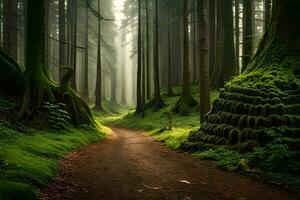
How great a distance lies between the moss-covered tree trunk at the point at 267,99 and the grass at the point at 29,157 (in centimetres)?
457

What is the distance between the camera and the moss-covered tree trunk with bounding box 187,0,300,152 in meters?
9.94

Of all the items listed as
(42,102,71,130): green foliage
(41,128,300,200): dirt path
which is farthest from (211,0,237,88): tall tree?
(41,128,300,200): dirt path

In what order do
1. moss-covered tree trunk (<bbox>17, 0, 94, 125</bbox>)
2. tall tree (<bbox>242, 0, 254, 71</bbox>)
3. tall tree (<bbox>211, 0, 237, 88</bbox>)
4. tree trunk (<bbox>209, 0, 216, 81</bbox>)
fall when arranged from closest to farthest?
moss-covered tree trunk (<bbox>17, 0, 94, 125</bbox>), tall tree (<bbox>242, 0, 254, 71</bbox>), tall tree (<bbox>211, 0, 237, 88</bbox>), tree trunk (<bbox>209, 0, 216, 81</bbox>)

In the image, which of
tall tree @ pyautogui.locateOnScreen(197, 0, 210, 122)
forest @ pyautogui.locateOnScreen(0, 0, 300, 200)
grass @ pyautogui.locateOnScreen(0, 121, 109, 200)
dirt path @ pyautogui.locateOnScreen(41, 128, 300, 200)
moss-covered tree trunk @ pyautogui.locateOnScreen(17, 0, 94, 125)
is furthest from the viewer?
tall tree @ pyautogui.locateOnScreen(197, 0, 210, 122)

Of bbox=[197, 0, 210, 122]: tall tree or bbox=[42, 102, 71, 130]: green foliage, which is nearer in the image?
bbox=[42, 102, 71, 130]: green foliage

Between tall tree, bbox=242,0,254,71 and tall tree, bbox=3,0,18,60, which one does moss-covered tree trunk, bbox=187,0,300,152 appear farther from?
tall tree, bbox=3,0,18,60

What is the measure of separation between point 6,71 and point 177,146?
7.47m

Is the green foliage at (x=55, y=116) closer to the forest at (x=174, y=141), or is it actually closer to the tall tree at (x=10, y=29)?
the forest at (x=174, y=141)

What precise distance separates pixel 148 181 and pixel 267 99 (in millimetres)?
4608

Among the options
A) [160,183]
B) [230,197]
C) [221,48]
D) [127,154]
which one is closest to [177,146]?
[127,154]

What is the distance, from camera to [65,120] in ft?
49.3

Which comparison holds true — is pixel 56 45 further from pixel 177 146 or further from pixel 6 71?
pixel 177 146

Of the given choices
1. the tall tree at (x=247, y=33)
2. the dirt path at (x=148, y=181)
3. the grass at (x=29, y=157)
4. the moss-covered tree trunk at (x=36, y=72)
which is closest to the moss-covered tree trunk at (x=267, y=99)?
the dirt path at (x=148, y=181)

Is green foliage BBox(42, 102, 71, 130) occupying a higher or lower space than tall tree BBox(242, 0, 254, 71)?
lower
